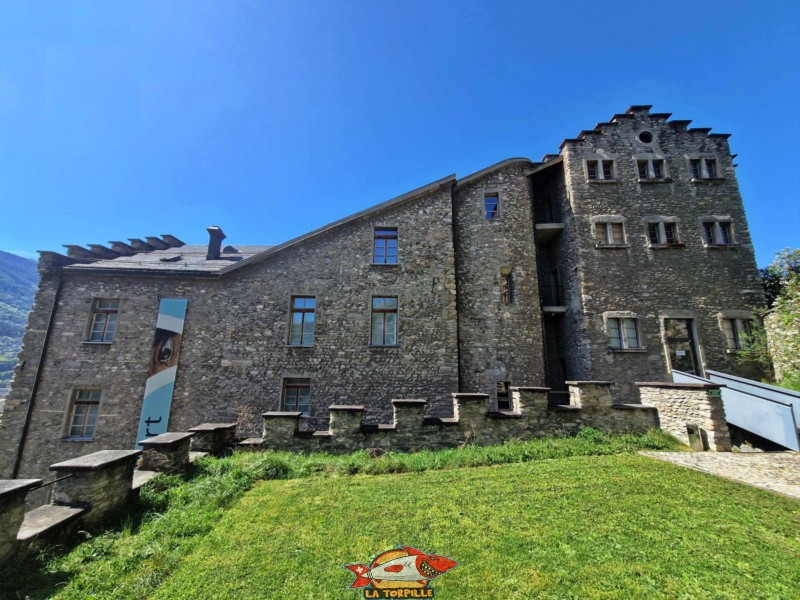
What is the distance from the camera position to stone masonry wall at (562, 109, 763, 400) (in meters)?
12.8

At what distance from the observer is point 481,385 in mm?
12500

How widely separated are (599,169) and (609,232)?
10.1ft

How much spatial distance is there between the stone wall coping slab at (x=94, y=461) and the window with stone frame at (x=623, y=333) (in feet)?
49.4

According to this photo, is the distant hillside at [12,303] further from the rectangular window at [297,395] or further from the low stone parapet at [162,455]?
the low stone parapet at [162,455]

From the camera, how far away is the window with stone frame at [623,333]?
42.2 ft

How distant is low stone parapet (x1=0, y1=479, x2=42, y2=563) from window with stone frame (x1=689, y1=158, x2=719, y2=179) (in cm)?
2212

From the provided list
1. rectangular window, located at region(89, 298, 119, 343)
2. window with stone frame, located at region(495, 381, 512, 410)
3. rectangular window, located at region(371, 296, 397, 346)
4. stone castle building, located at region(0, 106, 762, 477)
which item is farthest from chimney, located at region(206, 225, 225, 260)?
window with stone frame, located at region(495, 381, 512, 410)

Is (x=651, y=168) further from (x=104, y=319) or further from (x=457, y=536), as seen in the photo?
(x=104, y=319)

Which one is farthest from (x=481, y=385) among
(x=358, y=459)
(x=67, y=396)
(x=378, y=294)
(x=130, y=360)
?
(x=67, y=396)

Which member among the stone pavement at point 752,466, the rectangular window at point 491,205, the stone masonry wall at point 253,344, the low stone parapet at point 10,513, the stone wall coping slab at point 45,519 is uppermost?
the rectangular window at point 491,205

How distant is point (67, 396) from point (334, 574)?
13888 mm

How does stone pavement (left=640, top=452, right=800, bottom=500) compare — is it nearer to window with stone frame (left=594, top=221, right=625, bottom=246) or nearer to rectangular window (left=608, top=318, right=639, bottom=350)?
rectangular window (left=608, top=318, right=639, bottom=350)

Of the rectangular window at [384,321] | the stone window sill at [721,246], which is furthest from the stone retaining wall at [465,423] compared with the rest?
the stone window sill at [721,246]

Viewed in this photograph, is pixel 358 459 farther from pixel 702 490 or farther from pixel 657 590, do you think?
pixel 702 490
